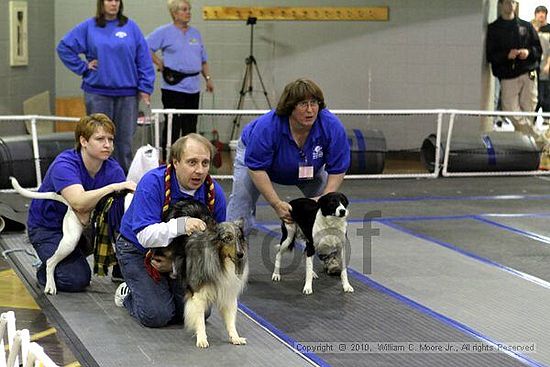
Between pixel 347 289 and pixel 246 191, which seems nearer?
pixel 347 289

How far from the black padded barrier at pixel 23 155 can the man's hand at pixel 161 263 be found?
3548 millimetres

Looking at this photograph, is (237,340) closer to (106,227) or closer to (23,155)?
(106,227)

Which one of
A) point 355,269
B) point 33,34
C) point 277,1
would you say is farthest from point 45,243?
point 277,1

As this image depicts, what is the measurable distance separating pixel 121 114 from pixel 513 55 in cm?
510

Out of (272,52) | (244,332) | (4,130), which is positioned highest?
(272,52)

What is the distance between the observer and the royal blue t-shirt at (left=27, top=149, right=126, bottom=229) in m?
5.10

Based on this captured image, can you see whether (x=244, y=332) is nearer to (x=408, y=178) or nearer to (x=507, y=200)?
(x=507, y=200)

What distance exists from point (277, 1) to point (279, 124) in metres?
5.89

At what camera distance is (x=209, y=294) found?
4.27m

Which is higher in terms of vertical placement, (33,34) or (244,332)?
(33,34)

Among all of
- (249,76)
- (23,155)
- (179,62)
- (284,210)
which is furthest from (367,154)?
(284,210)

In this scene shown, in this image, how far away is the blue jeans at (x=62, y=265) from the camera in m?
5.22

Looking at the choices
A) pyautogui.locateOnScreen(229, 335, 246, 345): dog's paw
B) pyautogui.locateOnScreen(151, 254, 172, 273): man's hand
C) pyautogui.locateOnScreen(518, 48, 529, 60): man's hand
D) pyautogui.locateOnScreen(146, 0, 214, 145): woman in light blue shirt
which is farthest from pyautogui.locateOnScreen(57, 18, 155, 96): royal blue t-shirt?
pyautogui.locateOnScreen(518, 48, 529, 60): man's hand

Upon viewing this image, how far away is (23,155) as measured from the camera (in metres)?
7.89
